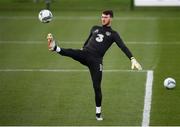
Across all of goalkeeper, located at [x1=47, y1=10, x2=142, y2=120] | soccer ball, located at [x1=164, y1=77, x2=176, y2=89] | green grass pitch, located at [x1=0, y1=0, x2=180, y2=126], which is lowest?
green grass pitch, located at [x1=0, y1=0, x2=180, y2=126]

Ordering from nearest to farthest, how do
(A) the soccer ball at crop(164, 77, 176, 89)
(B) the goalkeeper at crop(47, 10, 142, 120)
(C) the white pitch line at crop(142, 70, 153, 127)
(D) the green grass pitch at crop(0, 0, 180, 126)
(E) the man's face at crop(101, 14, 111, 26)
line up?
1. (E) the man's face at crop(101, 14, 111, 26)
2. (B) the goalkeeper at crop(47, 10, 142, 120)
3. (C) the white pitch line at crop(142, 70, 153, 127)
4. (D) the green grass pitch at crop(0, 0, 180, 126)
5. (A) the soccer ball at crop(164, 77, 176, 89)

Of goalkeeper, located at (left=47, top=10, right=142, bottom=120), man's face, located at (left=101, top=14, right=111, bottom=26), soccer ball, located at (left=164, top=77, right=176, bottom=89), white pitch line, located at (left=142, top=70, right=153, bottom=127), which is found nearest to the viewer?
man's face, located at (left=101, top=14, right=111, bottom=26)

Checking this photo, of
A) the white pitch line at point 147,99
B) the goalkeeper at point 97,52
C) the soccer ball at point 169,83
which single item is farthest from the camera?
the soccer ball at point 169,83

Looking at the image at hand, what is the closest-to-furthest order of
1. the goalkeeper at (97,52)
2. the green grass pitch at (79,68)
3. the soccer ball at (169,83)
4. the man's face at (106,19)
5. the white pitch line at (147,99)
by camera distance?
the man's face at (106,19)
the goalkeeper at (97,52)
the white pitch line at (147,99)
the green grass pitch at (79,68)
the soccer ball at (169,83)

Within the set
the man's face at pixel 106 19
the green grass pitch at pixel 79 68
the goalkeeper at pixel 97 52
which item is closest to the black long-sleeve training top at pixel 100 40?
the goalkeeper at pixel 97 52

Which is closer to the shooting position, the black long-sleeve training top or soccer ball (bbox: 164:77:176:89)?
the black long-sleeve training top

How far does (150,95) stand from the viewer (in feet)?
65.2

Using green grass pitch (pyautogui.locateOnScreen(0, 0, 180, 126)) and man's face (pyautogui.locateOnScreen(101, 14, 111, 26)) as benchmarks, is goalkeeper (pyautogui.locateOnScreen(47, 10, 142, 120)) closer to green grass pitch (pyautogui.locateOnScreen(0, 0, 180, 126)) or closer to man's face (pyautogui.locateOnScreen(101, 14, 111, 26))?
man's face (pyautogui.locateOnScreen(101, 14, 111, 26))

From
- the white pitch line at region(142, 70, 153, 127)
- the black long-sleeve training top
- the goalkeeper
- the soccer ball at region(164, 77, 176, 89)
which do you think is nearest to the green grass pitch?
the white pitch line at region(142, 70, 153, 127)

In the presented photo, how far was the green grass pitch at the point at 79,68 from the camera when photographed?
58.5 feet

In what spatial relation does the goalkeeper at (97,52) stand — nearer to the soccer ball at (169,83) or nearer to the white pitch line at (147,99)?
the white pitch line at (147,99)

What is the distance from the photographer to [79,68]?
79.0 feet

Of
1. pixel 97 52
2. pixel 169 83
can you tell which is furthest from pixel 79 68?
pixel 97 52

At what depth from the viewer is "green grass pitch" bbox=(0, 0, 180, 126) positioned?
1784 centimetres
